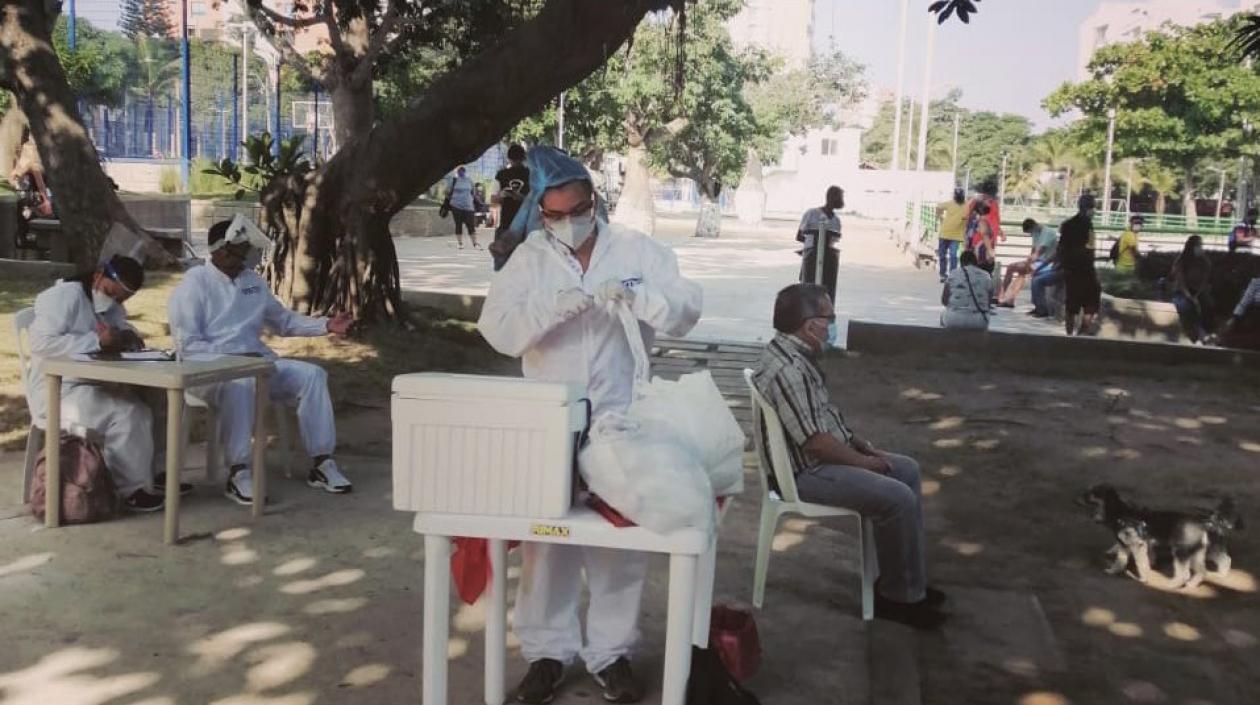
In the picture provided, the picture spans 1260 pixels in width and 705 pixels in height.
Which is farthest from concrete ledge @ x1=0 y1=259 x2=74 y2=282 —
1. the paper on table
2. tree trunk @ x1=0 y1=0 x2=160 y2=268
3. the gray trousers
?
the gray trousers

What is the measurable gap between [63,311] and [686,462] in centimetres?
344

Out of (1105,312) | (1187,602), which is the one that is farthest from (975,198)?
(1187,602)

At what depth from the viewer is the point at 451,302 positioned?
1323 centimetres

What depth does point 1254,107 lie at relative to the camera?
47094mm

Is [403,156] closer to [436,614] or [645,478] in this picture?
[436,614]

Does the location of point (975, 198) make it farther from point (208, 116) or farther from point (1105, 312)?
point (208, 116)

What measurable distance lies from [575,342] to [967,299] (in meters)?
8.49

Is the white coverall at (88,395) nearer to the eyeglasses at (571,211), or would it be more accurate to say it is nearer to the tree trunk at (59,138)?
the eyeglasses at (571,211)

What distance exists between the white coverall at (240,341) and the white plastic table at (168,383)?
424 mm

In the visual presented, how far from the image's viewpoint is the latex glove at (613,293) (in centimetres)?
357

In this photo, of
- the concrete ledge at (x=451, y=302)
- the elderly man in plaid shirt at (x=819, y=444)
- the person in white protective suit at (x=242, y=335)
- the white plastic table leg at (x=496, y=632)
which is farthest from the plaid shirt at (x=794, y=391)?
the concrete ledge at (x=451, y=302)

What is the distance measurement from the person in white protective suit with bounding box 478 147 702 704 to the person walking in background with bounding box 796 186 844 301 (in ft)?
27.5

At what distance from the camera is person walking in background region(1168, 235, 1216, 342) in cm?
1341

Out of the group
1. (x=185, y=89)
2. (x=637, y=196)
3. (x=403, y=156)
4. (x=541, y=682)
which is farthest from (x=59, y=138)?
(x=637, y=196)
